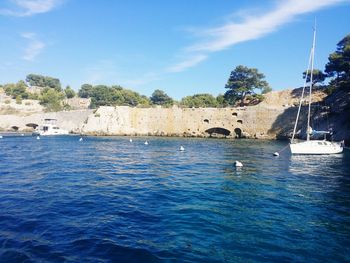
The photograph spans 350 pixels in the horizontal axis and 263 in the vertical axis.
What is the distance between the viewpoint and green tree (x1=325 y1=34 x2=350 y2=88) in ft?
183

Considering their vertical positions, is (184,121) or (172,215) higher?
(184,121)

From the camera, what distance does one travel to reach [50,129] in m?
76.2

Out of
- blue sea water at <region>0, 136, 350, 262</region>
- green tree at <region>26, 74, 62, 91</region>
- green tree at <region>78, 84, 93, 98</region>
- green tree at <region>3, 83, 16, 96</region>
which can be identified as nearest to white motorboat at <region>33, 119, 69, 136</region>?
blue sea water at <region>0, 136, 350, 262</region>

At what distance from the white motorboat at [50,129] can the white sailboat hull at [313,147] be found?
56233mm

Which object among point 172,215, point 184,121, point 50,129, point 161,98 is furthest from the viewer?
point 161,98

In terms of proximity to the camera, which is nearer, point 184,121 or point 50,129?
point 184,121

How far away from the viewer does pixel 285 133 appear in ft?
208

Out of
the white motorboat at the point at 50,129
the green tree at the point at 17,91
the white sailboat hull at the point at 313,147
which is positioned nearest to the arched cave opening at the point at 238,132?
the white sailboat hull at the point at 313,147

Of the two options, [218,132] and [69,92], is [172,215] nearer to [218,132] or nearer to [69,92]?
[218,132]

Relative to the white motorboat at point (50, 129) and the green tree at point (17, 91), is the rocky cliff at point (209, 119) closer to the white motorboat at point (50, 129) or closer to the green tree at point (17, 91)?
the white motorboat at point (50, 129)

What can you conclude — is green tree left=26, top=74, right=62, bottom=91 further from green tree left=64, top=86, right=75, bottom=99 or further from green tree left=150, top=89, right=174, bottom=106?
green tree left=150, top=89, right=174, bottom=106

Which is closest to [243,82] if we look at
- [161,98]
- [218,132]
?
[218,132]

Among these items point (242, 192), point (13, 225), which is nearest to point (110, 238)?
point (13, 225)

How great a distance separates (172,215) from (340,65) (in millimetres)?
54420
